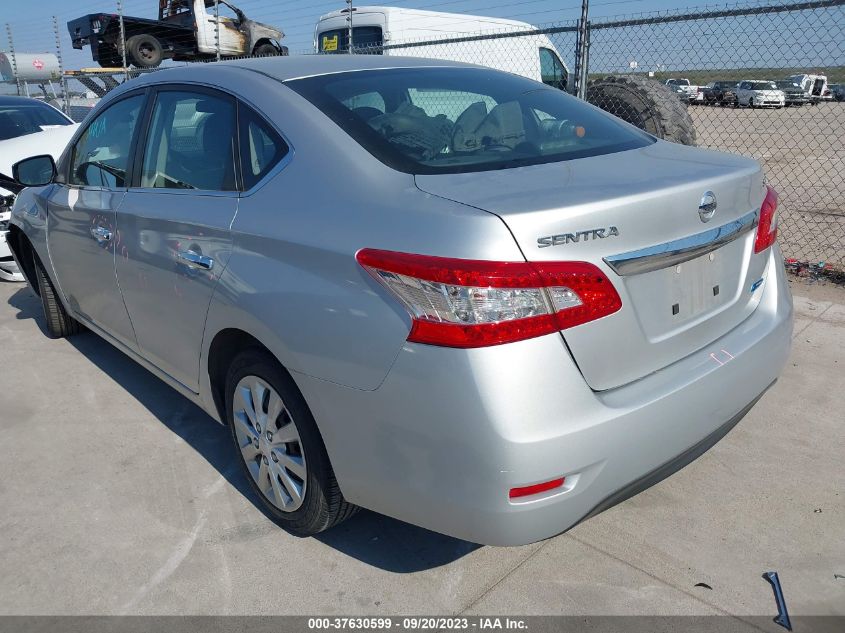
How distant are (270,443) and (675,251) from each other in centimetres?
146

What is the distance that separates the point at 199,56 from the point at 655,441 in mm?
14971

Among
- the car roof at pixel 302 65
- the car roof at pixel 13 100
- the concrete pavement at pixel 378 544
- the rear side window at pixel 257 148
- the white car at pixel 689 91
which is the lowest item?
the concrete pavement at pixel 378 544

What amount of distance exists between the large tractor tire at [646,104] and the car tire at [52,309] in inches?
203

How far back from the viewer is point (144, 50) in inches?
547

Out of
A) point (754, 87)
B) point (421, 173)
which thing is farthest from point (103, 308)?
point (754, 87)

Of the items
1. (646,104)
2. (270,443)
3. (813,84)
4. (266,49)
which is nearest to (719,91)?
(813,84)

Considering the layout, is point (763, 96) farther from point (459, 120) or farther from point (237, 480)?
point (237, 480)

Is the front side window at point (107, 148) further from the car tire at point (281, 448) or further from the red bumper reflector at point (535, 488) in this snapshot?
the red bumper reflector at point (535, 488)

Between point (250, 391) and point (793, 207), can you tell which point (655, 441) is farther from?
point (793, 207)

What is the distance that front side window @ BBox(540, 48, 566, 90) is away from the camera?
37.0 ft

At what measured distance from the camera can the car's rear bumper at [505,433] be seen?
5.80 ft

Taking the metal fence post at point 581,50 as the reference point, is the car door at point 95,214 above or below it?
below

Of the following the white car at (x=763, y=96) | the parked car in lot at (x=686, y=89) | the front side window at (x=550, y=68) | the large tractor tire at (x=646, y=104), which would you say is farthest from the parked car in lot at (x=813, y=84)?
the large tractor tire at (x=646, y=104)

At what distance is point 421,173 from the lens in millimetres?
2088
